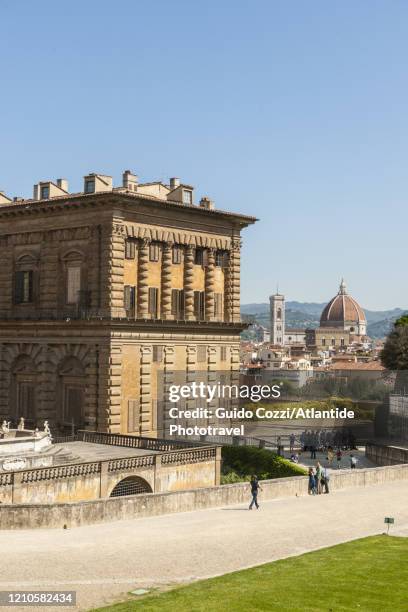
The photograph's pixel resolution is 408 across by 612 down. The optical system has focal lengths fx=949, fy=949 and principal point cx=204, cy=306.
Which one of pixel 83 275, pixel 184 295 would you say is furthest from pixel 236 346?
pixel 83 275

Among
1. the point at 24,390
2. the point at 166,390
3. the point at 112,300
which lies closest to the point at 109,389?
the point at 166,390

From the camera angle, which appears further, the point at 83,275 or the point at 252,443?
the point at 252,443

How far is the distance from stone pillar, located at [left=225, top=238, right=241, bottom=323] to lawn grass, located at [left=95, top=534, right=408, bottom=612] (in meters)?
37.7

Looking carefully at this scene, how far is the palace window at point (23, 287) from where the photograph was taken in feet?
194

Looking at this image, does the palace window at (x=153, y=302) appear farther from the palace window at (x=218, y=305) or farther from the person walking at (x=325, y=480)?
the person walking at (x=325, y=480)

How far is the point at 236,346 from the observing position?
62188 mm

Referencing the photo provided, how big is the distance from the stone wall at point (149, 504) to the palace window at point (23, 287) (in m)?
26.3

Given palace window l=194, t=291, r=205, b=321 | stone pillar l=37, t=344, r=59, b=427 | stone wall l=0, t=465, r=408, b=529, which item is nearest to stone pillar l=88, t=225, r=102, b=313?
stone pillar l=37, t=344, r=59, b=427

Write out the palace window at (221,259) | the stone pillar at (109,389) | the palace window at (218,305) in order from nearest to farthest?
the stone pillar at (109,389) < the palace window at (218,305) < the palace window at (221,259)

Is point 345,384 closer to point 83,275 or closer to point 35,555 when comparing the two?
point 83,275

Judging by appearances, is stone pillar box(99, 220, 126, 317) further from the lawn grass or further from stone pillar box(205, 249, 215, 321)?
the lawn grass

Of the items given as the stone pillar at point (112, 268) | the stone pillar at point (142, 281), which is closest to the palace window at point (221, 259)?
the stone pillar at point (142, 281)

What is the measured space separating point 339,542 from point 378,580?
5.54m

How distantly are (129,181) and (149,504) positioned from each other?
29.1 m
